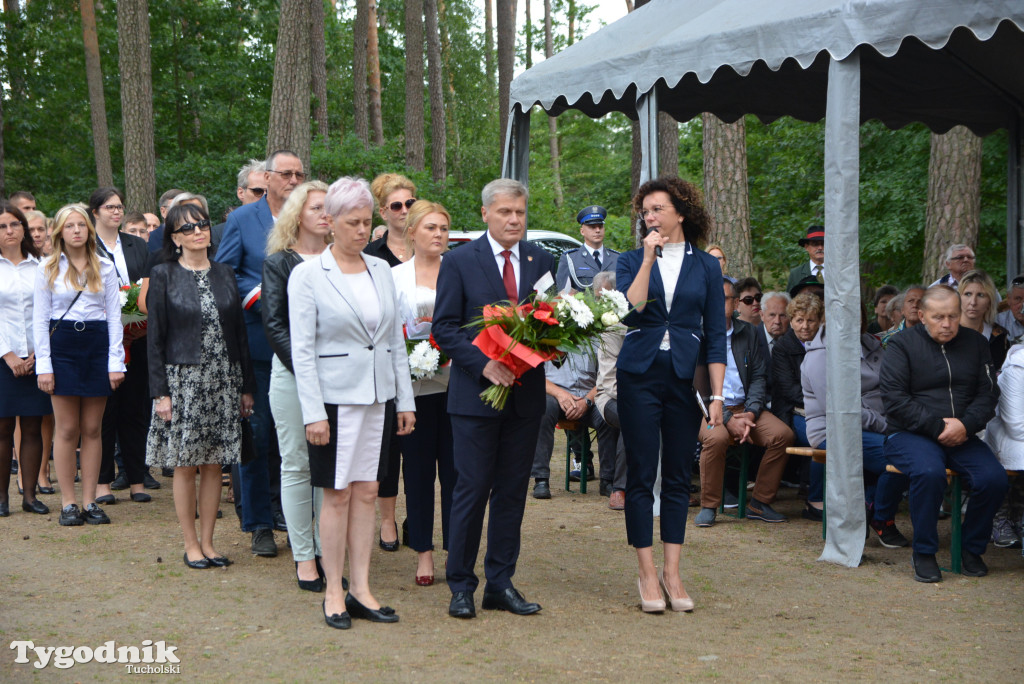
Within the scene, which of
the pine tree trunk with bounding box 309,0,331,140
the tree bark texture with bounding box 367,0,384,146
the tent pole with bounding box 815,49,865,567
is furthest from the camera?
the tree bark texture with bounding box 367,0,384,146

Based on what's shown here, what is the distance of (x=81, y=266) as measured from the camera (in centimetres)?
715

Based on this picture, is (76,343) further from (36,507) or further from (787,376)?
(787,376)

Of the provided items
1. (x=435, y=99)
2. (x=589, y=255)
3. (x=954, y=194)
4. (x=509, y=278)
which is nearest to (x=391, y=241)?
(x=509, y=278)

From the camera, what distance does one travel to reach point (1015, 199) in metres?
10.4

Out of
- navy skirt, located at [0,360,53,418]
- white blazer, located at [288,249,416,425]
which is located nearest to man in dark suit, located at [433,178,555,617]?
white blazer, located at [288,249,416,425]

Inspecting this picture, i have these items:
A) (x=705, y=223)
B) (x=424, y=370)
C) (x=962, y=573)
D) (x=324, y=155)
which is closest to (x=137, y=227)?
(x=424, y=370)

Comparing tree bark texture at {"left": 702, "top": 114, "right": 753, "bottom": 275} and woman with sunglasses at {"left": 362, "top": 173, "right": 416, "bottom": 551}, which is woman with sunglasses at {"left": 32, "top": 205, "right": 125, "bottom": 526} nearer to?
woman with sunglasses at {"left": 362, "top": 173, "right": 416, "bottom": 551}

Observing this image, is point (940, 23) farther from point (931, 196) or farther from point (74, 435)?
point (931, 196)

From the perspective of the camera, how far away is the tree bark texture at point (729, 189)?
12945mm

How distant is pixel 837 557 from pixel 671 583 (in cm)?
149

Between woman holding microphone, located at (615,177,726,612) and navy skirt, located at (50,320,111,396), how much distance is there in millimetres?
3783

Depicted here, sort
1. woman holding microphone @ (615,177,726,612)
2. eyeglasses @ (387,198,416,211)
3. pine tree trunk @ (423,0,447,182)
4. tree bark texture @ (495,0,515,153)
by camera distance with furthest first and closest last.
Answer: pine tree trunk @ (423,0,447,182) → tree bark texture @ (495,0,515,153) → eyeglasses @ (387,198,416,211) → woman holding microphone @ (615,177,726,612)

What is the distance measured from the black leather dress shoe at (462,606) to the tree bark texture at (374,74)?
2995 centimetres

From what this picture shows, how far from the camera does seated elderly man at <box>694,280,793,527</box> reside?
295 inches
